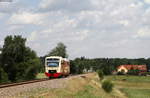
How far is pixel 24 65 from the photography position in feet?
282

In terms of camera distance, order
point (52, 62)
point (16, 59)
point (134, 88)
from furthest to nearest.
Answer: point (16, 59)
point (134, 88)
point (52, 62)

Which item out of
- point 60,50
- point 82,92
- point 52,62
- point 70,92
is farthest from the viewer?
point 60,50

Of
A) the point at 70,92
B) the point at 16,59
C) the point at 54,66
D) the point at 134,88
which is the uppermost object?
the point at 16,59

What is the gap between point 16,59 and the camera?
3521 inches

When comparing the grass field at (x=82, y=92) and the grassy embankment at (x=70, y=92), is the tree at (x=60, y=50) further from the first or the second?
the grassy embankment at (x=70, y=92)

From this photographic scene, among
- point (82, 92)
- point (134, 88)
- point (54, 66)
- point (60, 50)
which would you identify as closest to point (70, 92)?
point (82, 92)

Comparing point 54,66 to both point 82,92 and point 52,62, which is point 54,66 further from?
point 82,92

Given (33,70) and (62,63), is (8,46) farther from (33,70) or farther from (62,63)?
(62,63)

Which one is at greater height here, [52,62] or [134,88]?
[52,62]

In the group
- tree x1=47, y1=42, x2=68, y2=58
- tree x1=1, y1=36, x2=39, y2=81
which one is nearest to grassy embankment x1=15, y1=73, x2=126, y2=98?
tree x1=1, y1=36, x2=39, y2=81

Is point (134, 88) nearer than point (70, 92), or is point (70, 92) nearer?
point (70, 92)

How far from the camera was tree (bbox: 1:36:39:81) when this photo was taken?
278ft

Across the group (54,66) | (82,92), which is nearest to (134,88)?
(54,66)

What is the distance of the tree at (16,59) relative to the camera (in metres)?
84.7
